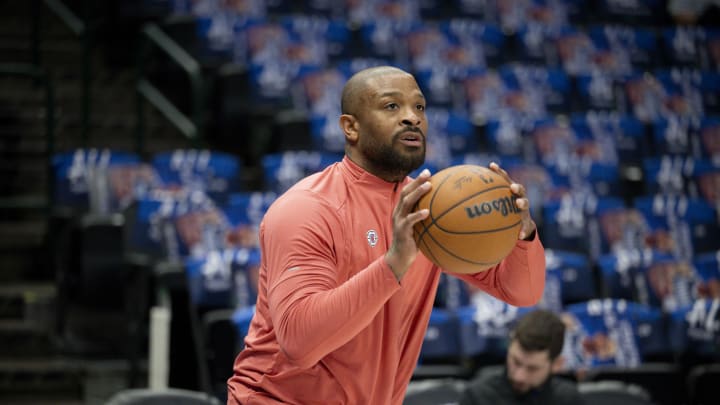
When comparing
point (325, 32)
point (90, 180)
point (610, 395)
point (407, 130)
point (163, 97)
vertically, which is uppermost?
point (325, 32)

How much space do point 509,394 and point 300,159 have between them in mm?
3040

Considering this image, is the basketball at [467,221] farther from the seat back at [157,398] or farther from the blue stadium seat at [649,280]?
the blue stadium seat at [649,280]

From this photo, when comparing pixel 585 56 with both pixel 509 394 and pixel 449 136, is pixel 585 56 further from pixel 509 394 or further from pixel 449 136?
pixel 509 394

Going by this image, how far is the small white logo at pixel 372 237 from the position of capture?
8.77 feet

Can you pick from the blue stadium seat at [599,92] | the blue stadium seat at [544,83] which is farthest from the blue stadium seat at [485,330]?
the blue stadium seat at [599,92]

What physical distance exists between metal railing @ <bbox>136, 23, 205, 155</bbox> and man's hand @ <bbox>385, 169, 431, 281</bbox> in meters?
5.78

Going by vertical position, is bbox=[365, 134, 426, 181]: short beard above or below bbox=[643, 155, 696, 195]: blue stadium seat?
above

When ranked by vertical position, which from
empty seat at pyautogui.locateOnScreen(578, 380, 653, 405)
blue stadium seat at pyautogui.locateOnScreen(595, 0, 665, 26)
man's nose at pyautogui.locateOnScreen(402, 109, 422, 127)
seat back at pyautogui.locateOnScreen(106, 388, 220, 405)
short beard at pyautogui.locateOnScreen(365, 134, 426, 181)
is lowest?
empty seat at pyautogui.locateOnScreen(578, 380, 653, 405)

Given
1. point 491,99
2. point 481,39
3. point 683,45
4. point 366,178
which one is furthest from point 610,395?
point 683,45

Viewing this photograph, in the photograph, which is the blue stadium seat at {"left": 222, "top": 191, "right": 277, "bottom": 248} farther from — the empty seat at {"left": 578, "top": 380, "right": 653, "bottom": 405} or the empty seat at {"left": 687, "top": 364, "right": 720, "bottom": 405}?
the empty seat at {"left": 687, "top": 364, "right": 720, "bottom": 405}

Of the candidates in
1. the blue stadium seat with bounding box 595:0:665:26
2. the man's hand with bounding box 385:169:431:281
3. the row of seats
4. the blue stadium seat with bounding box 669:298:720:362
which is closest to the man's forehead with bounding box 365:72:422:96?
the man's hand with bounding box 385:169:431:281

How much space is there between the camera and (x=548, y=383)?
4.55 m

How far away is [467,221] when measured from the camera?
246 centimetres

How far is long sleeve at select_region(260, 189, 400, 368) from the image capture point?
2.37 m
